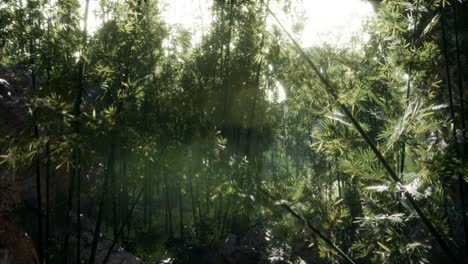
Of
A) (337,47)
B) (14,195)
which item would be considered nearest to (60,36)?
(337,47)

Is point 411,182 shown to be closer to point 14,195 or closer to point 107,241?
point 14,195

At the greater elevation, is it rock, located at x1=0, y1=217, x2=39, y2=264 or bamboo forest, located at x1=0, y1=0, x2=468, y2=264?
bamboo forest, located at x1=0, y1=0, x2=468, y2=264

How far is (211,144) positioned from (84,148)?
1.16 m

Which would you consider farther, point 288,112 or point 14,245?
point 14,245

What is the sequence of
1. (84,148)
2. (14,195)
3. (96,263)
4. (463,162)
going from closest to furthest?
1. (463,162)
2. (84,148)
3. (14,195)
4. (96,263)

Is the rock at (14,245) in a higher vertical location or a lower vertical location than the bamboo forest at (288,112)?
lower

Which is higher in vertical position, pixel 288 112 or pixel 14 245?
pixel 288 112

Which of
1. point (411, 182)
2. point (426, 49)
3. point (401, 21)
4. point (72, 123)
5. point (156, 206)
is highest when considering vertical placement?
point (401, 21)

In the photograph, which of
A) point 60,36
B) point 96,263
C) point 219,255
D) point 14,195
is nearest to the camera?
point 60,36

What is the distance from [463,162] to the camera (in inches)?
80.1

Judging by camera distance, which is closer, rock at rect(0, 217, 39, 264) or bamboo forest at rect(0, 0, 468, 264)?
bamboo forest at rect(0, 0, 468, 264)

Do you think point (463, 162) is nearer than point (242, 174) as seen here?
Yes

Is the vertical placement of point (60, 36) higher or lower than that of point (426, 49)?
higher

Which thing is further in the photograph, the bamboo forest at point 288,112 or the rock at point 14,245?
the rock at point 14,245
